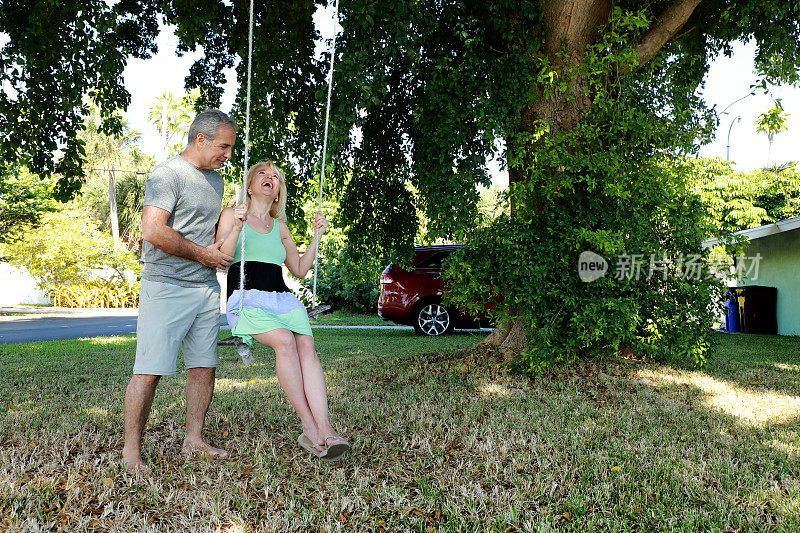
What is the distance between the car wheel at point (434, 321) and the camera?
37.4 ft

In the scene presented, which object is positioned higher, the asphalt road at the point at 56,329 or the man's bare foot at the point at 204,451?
the man's bare foot at the point at 204,451

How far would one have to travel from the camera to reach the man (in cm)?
327

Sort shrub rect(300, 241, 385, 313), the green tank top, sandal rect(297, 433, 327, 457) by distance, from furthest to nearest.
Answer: shrub rect(300, 241, 385, 313)
the green tank top
sandal rect(297, 433, 327, 457)

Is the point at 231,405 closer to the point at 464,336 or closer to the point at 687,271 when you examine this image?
the point at 687,271

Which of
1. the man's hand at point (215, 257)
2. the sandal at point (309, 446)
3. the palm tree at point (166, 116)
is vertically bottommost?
the sandal at point (309, 446)

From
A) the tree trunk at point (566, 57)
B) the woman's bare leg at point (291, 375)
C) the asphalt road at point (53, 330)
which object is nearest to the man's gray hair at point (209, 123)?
the woman's bare leg at point (291, 375)

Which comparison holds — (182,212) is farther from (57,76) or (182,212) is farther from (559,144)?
(57,76)

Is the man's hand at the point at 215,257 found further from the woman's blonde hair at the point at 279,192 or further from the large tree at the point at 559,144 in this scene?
the large tree at the point at 559,144

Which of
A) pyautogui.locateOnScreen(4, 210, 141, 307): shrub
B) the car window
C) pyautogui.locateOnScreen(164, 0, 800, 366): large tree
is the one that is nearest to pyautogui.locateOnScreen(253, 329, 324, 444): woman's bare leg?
pyautogui.locateOnScreen(164, 0, 800, 366): large tree

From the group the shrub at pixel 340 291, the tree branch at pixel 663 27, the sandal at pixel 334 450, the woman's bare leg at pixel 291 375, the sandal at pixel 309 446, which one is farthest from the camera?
the shrub at pixel 340 291

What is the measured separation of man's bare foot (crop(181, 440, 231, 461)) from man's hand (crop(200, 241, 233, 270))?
3.62ft

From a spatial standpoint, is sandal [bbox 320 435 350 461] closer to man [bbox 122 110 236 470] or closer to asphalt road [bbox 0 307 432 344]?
man [bbox 122 110 236 470]

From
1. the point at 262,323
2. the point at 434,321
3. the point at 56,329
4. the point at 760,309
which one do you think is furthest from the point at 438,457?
the point at 56,329

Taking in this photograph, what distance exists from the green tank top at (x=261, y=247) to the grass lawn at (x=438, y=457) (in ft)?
3.91
